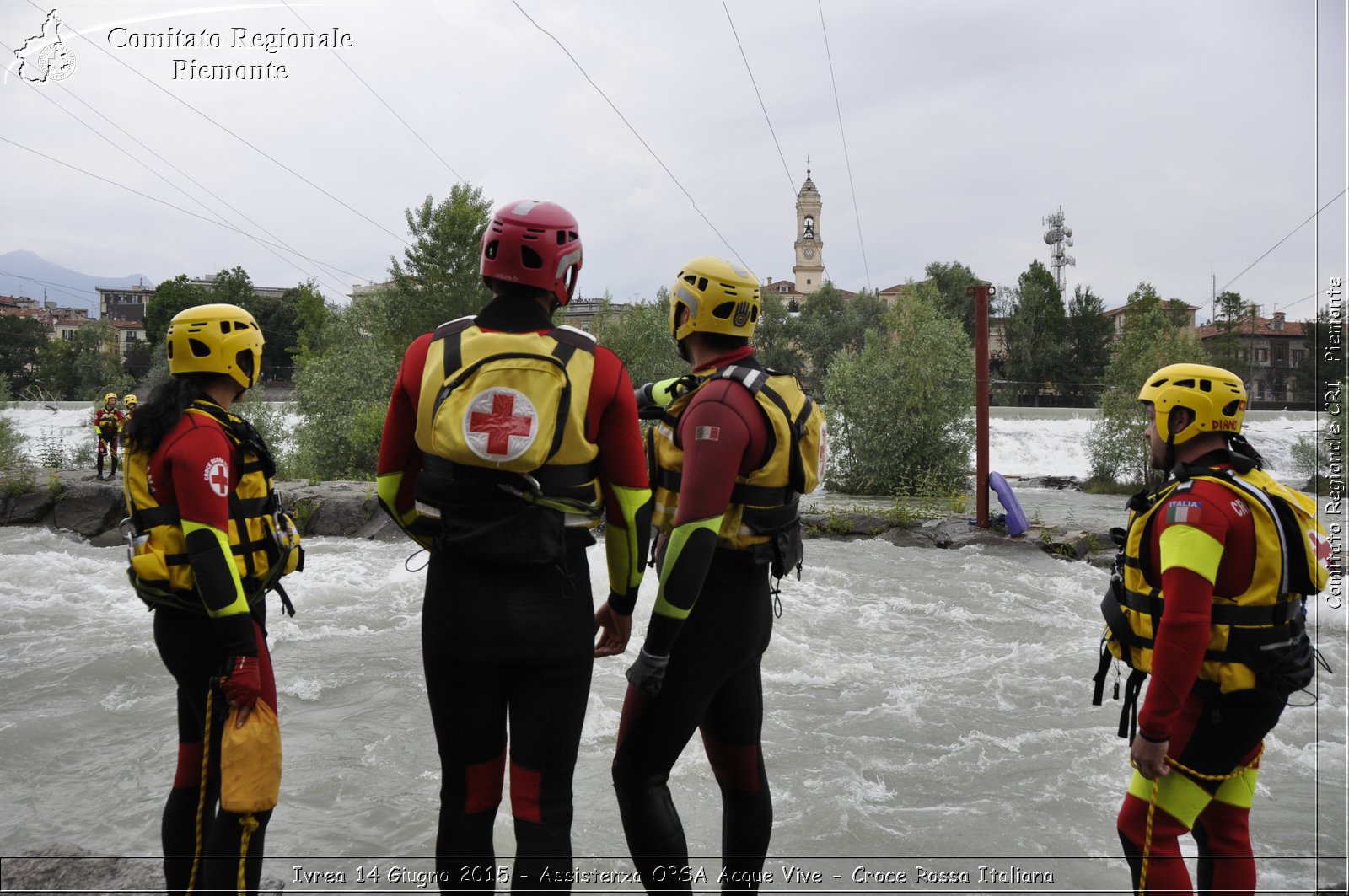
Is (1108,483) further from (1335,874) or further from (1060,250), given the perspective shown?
(1060,250)

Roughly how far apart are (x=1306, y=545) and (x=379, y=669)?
7996 mm

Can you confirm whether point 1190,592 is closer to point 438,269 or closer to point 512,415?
point 512,415

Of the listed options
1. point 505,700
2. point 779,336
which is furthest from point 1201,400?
point 779,336

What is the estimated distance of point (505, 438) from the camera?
2721mm

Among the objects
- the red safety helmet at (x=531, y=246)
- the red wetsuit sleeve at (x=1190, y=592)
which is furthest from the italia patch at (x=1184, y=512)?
the red safety helmet at (x=531, y=246)

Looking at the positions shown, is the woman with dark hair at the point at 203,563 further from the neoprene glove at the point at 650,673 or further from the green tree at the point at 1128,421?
the green tree at the point at 1128,421

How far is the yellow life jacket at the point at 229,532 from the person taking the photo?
336cm

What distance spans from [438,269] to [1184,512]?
50671 millimetres

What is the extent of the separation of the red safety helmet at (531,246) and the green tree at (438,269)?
4884 cm

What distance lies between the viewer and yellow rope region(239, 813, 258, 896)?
3.30 meters

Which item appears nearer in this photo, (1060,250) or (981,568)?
(981,568)

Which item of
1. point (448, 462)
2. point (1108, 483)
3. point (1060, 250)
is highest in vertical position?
point (1060, 250)

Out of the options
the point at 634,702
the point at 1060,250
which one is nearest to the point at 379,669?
the point at 634,702

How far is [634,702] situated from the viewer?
135 inches
